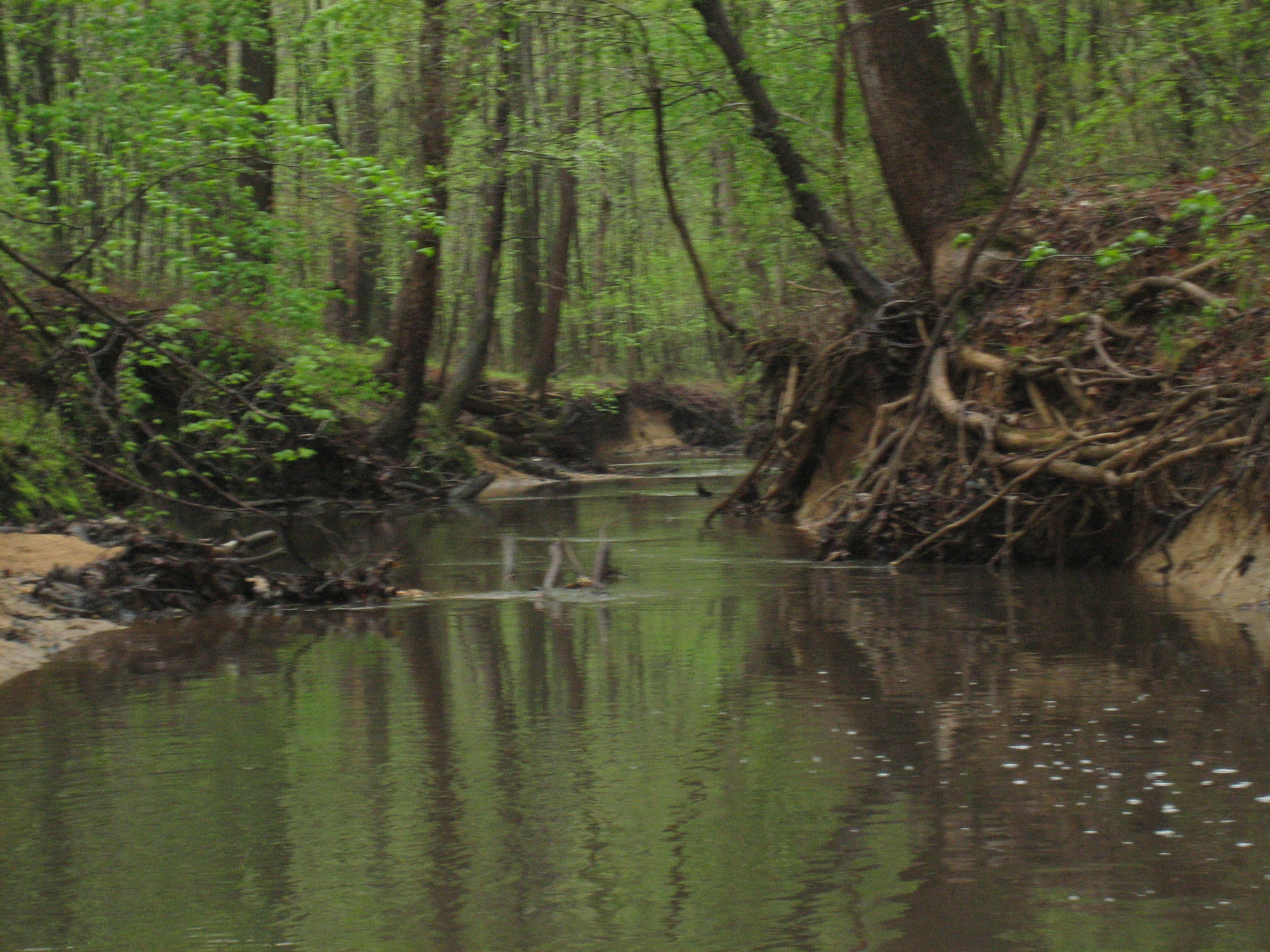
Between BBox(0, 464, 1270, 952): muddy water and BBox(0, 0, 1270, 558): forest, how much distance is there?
8.11 ft

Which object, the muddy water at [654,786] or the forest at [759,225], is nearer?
the muddy water at [654,786]

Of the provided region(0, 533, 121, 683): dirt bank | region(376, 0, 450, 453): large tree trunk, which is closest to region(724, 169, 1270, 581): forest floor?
region(376, 0, 450, 453): large tree trunk

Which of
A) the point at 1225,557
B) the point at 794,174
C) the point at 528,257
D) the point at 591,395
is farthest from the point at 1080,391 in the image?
the point at 591,395

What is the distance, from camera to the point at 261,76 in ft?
77.4

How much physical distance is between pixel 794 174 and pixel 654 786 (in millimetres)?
11774

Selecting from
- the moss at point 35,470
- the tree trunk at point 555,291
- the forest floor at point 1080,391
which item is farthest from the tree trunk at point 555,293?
the moss at point 35,470

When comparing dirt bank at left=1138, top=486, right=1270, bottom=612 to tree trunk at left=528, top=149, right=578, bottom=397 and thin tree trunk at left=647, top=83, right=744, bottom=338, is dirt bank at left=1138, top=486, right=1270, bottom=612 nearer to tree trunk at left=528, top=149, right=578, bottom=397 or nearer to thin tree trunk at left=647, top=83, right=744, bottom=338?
thin tree trunk at left=647, top=83, right=744, bottom=338

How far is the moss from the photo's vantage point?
13.3 metres

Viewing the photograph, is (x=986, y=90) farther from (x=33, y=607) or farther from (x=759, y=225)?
(x=33, y=607)

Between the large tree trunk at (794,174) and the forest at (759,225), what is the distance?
36 mm

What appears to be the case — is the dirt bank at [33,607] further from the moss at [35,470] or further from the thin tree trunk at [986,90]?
the thin tree trunk at [986,90]

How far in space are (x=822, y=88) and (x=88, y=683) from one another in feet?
52.0

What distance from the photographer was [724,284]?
2447 cm

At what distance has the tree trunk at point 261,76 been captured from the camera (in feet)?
48.1
